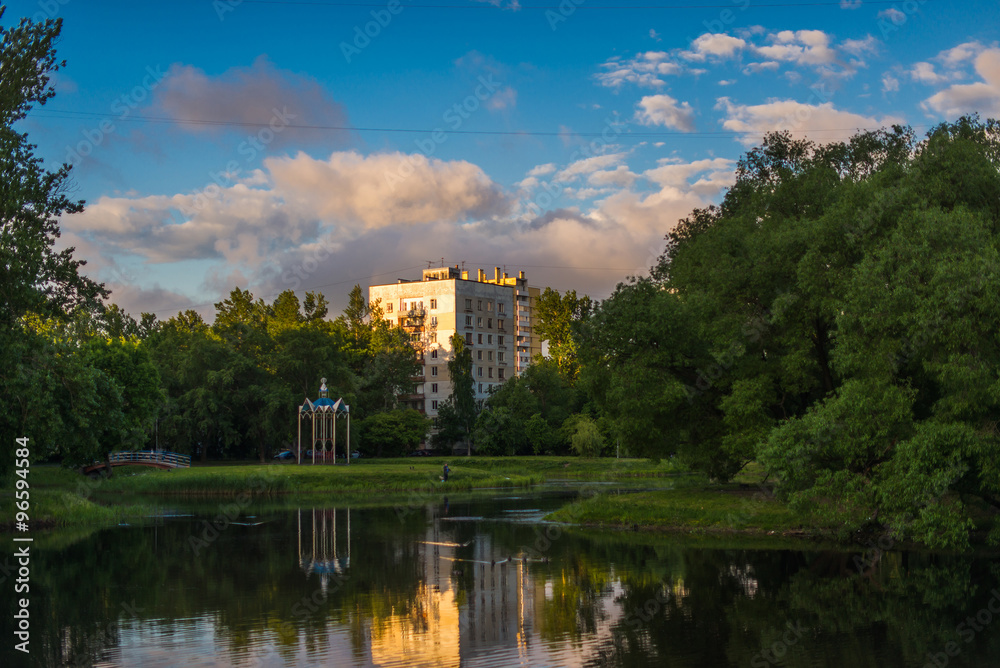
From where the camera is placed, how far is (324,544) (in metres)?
32.5

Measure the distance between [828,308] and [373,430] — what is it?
66.5 metres

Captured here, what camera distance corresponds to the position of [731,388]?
1494 inches

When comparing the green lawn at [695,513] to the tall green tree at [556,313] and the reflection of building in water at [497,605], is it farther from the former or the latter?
the tall green tree at [556,313]

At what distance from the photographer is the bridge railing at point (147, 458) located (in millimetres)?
69625

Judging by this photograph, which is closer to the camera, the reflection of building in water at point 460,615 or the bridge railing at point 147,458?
the reflection of building in water at point 460,615

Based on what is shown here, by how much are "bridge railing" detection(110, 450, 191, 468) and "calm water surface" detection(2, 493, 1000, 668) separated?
3788 centimetres

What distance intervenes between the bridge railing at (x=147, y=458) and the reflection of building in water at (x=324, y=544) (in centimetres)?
2920

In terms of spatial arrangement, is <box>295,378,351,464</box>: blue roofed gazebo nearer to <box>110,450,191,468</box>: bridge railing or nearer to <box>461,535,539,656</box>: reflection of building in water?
<box>110,450,191,468</box>: bridge railing

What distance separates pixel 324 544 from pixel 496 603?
12757mm

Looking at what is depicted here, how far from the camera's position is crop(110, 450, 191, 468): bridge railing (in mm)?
69625

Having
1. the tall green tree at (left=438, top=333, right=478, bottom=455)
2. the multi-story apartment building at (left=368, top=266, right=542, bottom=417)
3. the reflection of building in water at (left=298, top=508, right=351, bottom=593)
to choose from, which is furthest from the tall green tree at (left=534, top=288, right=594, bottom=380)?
the reflection of building in water at (left=298, top=508, right=351, bottom=593)

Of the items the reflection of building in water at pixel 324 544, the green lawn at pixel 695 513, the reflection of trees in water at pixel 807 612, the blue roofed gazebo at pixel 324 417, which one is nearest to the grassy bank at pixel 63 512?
the reflection of building in water at pixel 324 544

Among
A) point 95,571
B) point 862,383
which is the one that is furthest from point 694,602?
point 95,571

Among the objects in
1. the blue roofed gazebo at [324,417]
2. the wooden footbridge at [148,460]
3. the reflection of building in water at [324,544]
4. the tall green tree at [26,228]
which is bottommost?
the reflection of building in water at [324,544]
